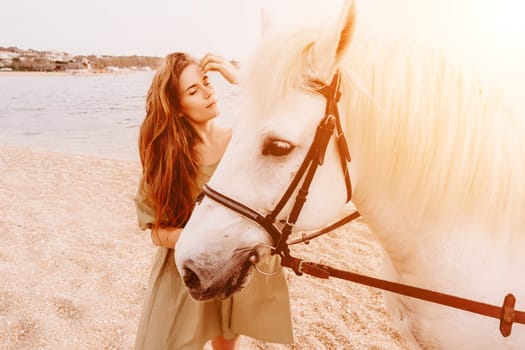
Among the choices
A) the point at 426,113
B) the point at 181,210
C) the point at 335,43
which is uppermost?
the point at 335,43

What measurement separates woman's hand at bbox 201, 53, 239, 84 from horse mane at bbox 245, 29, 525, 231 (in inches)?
33.9

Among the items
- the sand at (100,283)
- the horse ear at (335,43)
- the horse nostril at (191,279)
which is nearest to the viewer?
the horse ear at (335,43)

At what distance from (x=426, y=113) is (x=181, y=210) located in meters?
1.37

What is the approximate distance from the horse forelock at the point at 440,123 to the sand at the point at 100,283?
241 centimetres

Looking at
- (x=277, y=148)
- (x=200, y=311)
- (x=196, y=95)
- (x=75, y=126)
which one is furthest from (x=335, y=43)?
(x=75, y=126)

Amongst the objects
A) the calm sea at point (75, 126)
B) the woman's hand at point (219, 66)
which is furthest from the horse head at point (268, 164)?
the calm sea at point (75, 126)

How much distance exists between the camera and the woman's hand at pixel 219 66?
2.22 meters

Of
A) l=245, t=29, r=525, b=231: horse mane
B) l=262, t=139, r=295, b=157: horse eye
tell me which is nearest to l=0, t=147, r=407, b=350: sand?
l=245, t=29, r=525, b=231: horse mane

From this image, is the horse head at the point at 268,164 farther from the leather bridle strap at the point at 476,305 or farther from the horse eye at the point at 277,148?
the leather bridle strap at the point at 476,305

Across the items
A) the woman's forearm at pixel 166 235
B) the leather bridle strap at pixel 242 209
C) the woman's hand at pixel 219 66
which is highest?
the woman's hand at pixel 219 66

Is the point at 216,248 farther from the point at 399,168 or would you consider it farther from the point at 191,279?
the point at 399,168

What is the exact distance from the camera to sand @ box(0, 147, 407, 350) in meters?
3.51

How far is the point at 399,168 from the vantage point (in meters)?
1.41

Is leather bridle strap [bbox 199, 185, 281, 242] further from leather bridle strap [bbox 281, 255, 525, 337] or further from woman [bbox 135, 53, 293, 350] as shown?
woman [bbox 135, 53, 293, 350]
